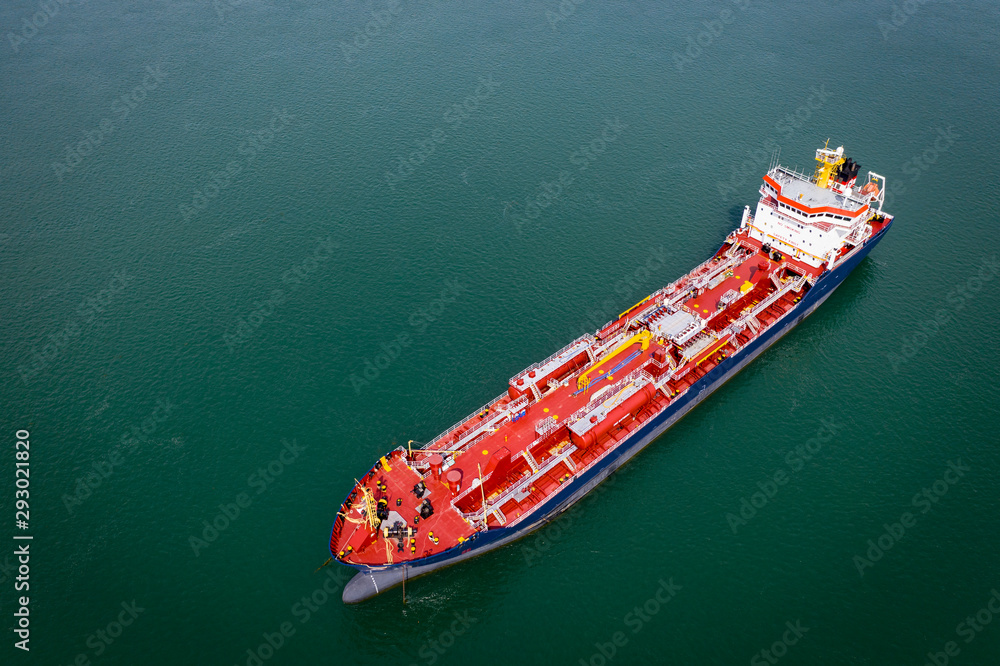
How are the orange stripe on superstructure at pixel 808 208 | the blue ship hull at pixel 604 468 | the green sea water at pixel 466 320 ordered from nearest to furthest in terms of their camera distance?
the blue ship hull at pixel 604 468
the green sea water at pixel 466 320
the orange stripe on superstructure at pixel 808 208

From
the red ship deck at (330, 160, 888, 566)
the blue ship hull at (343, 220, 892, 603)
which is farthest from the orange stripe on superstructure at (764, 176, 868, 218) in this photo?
the red ship deck at (330, 160, 888, 566)

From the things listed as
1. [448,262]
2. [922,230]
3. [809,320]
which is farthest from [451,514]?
[922,230]

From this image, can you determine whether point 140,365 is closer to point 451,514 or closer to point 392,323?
point 392,323

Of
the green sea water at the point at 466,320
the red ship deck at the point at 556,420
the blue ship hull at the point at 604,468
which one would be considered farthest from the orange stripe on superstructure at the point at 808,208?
the green sea water at the point at 466,320

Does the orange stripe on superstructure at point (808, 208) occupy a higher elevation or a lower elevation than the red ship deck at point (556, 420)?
higher

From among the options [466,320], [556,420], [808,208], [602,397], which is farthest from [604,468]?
[808,208]

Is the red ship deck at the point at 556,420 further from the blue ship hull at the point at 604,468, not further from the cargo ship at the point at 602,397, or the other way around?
the blue ship hull at the point at 604,468

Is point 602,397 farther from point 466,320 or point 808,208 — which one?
point 808,208
